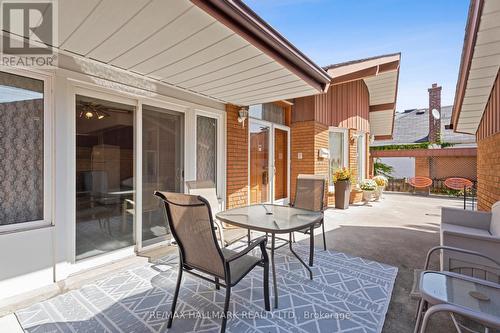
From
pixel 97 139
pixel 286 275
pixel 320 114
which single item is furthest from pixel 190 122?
pixel 320 114

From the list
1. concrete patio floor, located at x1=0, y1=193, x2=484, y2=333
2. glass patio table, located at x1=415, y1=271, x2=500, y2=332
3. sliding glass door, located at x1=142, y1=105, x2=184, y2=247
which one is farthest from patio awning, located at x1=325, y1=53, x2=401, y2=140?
glass patio table, located at x1=415, y1=271, x2=500, y2=332

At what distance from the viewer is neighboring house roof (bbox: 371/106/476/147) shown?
45.7 ft

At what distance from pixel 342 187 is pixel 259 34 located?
587 centimetres

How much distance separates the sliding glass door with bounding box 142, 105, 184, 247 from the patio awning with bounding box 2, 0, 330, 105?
2.08 ft

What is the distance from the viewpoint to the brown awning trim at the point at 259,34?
187 centimetres

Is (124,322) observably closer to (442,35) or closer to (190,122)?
(190,122)

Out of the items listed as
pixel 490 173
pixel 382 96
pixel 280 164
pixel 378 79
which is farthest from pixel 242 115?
pixel 382 96

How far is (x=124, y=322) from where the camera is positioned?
209 centimetres

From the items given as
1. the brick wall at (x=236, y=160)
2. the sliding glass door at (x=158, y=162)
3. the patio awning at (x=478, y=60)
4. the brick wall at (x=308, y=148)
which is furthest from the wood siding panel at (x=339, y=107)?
the sliding glass door at (x=158, y=162)

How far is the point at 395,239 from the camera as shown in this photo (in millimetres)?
4488

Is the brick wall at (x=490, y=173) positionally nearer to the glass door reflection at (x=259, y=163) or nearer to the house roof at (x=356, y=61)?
the house roof at (x=356, y=61)

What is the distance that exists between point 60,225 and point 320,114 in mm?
6497

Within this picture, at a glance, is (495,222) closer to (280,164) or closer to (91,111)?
(280,164)

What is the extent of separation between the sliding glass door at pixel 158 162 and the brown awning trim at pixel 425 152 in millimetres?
12085
